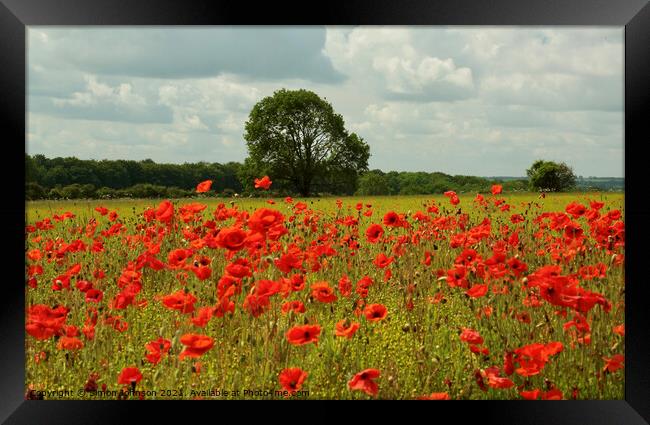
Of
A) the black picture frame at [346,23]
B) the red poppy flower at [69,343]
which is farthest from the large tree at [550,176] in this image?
the red poppy flower at [69,343]

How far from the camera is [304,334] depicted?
9.66 feet

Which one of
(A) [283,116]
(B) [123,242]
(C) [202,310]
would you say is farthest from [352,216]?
(C) [202,310]

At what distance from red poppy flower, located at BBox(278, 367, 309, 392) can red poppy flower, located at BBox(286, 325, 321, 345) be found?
8.4 inches

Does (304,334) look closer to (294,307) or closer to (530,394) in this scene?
(294,307)

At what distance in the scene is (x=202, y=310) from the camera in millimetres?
3240

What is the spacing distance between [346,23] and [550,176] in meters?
2.04

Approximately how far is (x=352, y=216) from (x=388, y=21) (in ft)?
7.35

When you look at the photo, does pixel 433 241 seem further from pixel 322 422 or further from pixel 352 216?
pixel 322 422

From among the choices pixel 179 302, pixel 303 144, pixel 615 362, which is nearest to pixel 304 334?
pixel 179 302

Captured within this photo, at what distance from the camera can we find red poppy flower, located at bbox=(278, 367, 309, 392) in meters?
3.11

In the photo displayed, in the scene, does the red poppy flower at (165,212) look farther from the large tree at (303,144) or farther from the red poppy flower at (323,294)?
the red poppy flower at (323,294)

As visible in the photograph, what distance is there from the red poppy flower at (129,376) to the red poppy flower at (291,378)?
0.77m

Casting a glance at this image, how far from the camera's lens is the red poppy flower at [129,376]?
10.5 ft

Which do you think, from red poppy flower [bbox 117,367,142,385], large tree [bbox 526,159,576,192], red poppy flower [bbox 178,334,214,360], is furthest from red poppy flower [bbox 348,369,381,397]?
large tree [bbox 526,159,576,192]
